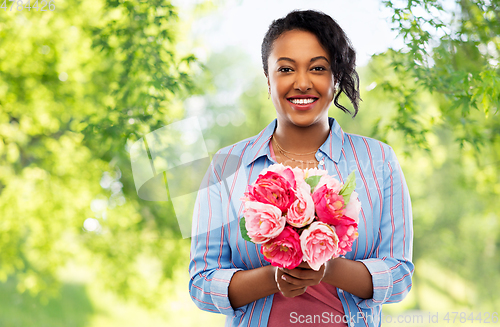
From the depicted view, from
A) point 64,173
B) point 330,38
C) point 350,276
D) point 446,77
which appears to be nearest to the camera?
point 350,276

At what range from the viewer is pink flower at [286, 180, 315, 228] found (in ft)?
3.66

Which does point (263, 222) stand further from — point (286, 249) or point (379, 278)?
point (379, 278)

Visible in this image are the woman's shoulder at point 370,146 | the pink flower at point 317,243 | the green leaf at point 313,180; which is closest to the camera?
the pink flower at point 317,243

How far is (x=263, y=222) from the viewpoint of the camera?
1.12 meters

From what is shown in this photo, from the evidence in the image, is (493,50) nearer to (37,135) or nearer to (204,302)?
(204,302)

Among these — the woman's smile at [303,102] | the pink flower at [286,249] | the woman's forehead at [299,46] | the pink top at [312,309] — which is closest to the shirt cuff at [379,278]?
the pink top at [312,309]

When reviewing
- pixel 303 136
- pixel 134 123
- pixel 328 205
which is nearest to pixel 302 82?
pixel 303 136

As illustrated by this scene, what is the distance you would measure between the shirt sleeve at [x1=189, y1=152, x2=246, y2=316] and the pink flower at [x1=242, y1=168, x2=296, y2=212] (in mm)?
378

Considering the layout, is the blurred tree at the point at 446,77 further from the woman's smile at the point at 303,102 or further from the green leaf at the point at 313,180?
the green leaf at the point at 313,180

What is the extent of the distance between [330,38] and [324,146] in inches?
16.4

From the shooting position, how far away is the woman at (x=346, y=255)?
142cm

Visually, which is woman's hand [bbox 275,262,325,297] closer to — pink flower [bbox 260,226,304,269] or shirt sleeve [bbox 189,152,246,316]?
pink flower [bbox 260,226,304,269]

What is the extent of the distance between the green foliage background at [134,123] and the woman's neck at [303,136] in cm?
136

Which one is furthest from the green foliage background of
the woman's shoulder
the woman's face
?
the woman's face
